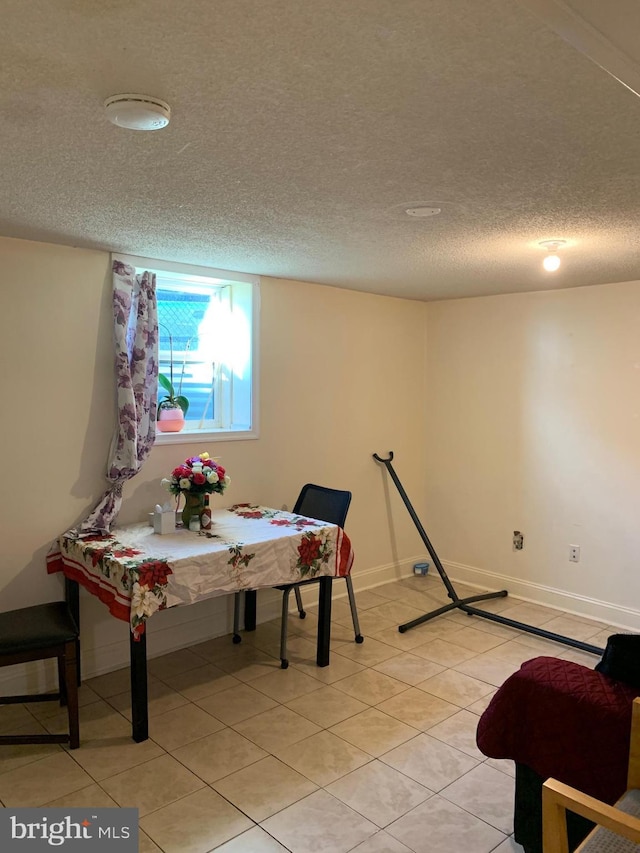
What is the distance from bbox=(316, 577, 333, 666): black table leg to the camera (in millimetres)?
3354

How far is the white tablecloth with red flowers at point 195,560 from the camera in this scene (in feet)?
8.74

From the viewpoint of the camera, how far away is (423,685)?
3197mm

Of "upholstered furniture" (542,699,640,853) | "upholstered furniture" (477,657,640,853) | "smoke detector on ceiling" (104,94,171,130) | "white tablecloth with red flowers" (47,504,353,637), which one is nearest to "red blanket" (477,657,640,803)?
"upholstered furniture" (477,657,640,853)

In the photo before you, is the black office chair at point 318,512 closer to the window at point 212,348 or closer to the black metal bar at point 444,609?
the black metal bar at point 444,609

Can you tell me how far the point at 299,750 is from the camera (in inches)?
103

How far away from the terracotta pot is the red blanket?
7.27 ft

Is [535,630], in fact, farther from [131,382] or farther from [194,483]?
[131,382]

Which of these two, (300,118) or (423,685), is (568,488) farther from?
(300,118)

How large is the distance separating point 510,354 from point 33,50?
12.3ft

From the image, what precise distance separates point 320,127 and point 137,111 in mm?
441

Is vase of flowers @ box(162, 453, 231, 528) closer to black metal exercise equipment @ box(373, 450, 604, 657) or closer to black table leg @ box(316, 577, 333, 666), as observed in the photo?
black table leg @ box(316, 577, 333, 666)

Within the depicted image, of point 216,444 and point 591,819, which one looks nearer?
point 591,819

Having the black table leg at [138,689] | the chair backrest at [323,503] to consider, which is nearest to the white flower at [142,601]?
the black table leg at [138,689]

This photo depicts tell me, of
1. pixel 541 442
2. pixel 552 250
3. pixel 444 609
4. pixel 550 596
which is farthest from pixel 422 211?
pixel 550 596
